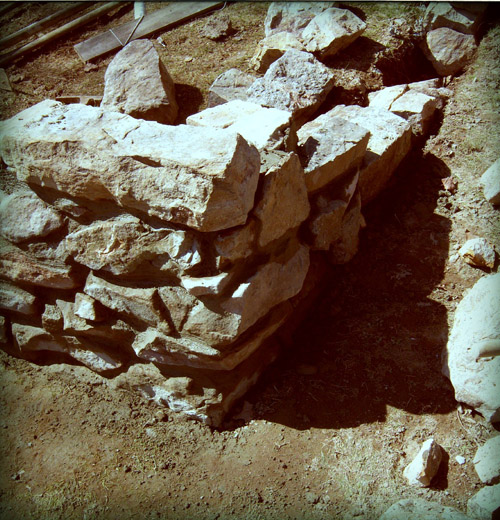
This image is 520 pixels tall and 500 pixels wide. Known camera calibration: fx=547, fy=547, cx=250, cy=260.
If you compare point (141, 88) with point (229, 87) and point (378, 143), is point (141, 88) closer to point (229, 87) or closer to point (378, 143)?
point (229, 87)

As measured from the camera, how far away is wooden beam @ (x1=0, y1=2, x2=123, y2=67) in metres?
5.26

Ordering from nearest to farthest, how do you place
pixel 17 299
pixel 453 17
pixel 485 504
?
pixel 485 504, pixel 17 299, pixel 453 17

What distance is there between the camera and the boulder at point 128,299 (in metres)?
2.59

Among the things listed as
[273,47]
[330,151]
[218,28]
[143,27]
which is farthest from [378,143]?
[143,27]

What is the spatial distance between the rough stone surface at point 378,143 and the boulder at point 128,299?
1.54 meters

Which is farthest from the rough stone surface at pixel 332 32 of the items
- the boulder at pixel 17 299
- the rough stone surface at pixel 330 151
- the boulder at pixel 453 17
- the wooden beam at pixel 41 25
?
the boulder at pixel 17 299

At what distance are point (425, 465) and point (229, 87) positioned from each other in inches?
120

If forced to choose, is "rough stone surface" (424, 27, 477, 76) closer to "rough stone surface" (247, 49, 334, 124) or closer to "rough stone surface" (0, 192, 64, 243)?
"rough stone surface" (247, 49, 334, 124)

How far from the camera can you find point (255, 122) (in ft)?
9.25

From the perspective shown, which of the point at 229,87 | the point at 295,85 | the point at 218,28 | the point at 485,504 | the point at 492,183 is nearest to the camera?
the point at 485,504

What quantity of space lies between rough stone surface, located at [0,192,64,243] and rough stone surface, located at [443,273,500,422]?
2.07 metres

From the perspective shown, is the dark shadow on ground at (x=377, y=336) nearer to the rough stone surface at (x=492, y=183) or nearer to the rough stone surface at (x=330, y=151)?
the rough stone surface at (x=492, y=183)

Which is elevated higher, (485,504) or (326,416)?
(326,416)

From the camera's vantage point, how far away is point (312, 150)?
114 inches
